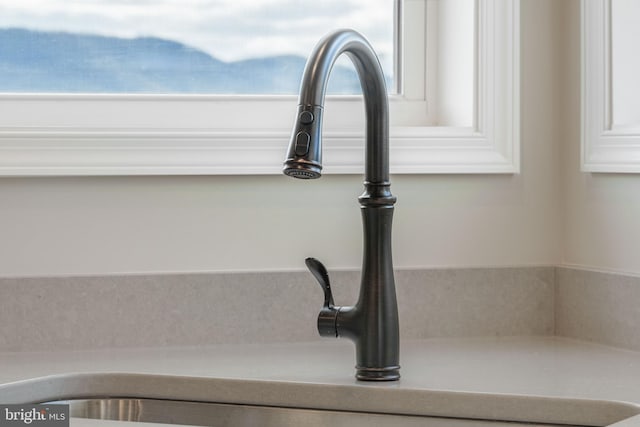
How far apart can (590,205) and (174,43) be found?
746 mm

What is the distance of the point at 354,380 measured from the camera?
3.96ft

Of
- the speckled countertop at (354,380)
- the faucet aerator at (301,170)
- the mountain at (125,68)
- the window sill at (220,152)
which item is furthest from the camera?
the mountain at (125,68)

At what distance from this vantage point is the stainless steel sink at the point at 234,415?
3.76 ft

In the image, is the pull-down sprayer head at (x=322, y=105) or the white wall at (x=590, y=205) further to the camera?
the white wall at (x=590, y=205)

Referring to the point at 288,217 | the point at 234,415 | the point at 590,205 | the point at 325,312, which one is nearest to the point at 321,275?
the point at 325,312

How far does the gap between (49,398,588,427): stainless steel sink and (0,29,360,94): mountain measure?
0.58 meters

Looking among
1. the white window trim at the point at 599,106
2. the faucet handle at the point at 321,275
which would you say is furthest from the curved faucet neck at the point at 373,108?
the white window trim at the point at 599,106

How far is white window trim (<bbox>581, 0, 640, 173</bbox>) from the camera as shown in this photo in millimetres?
1465

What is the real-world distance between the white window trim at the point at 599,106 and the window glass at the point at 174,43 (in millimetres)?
355

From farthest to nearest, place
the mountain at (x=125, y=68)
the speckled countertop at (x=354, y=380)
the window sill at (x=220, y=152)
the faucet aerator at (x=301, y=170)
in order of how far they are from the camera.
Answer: the mountain at (x=125, y=68) < the window sill at (x=220, y=152) < the speckled countertop at (x=354, y=380) < the faucet aerator at (x=301, y=170)

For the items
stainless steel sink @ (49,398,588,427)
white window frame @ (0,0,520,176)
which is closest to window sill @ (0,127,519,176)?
white window frame @ (0,0,520,176)

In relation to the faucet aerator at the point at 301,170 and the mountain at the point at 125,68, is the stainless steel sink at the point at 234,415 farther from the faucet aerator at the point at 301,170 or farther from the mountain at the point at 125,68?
the mountain at the point at 125,68

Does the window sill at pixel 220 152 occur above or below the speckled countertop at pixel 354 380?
above

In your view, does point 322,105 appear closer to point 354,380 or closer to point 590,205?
point 354,380
